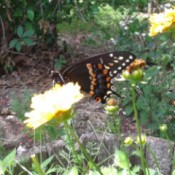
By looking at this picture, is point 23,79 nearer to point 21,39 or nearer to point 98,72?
point 21,39

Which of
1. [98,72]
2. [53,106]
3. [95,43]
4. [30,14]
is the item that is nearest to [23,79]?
[30,14]

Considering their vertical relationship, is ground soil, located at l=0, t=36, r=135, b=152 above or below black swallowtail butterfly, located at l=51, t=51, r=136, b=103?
below

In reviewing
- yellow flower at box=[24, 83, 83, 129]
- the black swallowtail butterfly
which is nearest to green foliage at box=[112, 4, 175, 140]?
the black swallowtail butterfly

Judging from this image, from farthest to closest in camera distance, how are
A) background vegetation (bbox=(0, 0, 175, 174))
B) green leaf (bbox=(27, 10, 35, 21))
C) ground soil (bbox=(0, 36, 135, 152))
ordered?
green leaf (bbox=(27, 10, 35, 21)) → ground soil (bbox=(0, 36, 135, 152)) → background vegetation (bbox=(0, 0, 175, 174))

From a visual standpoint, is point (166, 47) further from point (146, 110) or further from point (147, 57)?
point (146, 110)

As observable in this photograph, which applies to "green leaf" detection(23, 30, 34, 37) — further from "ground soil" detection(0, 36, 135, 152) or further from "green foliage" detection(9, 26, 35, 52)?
"ground soil" detection(0, 36, 135, 152)
